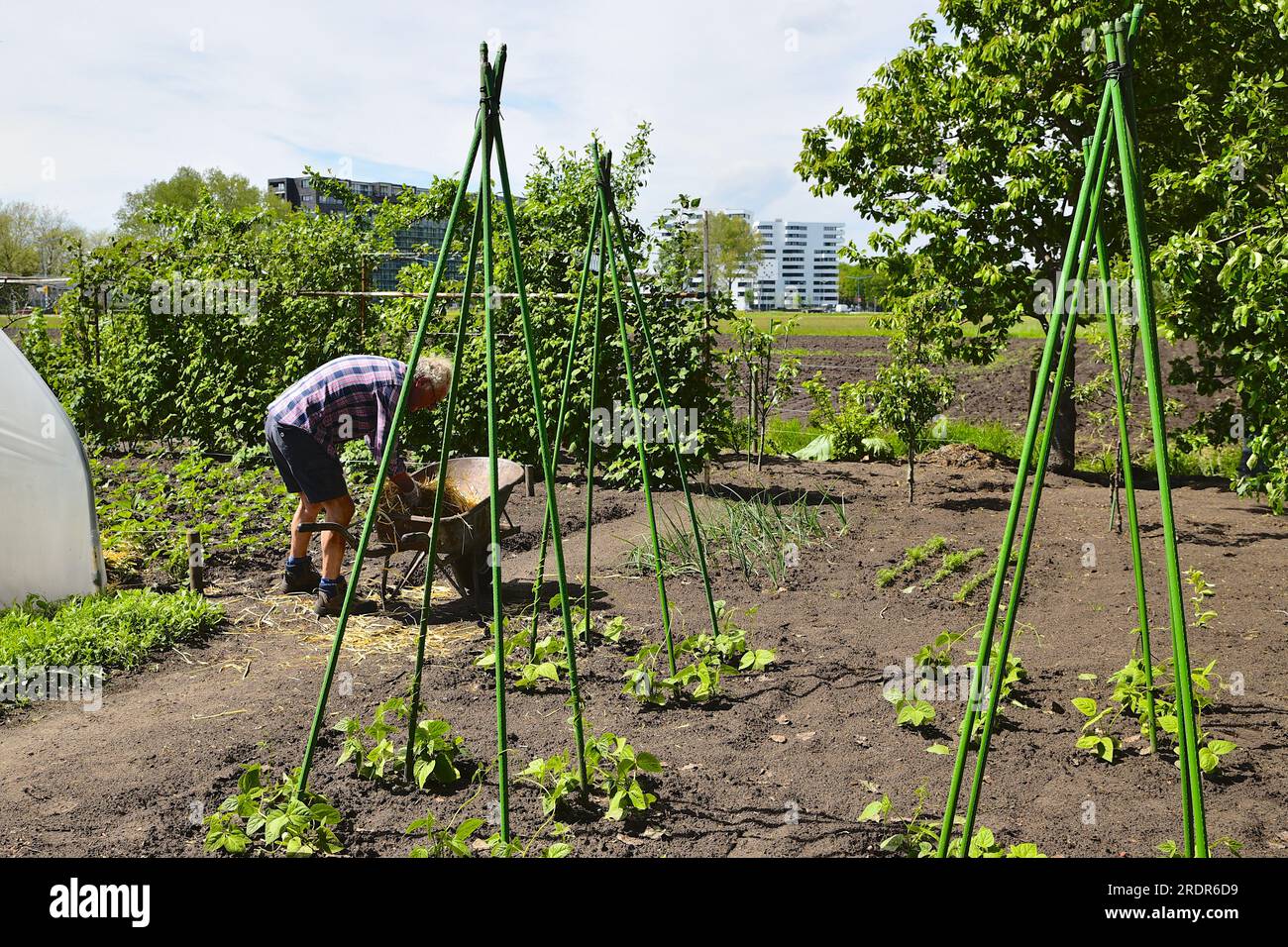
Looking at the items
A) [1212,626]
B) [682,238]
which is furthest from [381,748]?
[682,238]

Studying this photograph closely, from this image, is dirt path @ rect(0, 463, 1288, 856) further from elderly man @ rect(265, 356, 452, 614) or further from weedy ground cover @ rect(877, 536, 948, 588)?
elderly man @ rect(265, 356, 452, 614)

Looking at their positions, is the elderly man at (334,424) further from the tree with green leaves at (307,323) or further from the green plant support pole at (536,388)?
the tree with green leaves at (307,323)

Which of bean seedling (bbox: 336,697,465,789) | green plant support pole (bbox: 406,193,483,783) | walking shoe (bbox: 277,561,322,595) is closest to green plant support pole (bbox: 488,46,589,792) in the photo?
green plant support pole (bbox: 406,193,483,783)

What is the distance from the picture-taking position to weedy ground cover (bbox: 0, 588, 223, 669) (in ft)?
15.4

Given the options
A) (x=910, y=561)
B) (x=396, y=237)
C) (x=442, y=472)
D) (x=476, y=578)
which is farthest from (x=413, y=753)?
(x=396, y=237)

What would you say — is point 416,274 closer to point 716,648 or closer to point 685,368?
point 685,368

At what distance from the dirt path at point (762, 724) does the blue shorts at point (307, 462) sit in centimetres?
77

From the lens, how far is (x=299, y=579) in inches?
235

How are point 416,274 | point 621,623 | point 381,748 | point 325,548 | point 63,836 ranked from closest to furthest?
point 63,836
point 381,748
point 621,623
point 325,548
point 416,274

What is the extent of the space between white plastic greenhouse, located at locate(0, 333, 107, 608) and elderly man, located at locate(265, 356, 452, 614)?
1.09 metres

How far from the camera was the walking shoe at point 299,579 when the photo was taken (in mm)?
5961

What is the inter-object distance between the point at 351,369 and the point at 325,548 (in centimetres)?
103

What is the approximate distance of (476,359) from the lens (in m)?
8.71

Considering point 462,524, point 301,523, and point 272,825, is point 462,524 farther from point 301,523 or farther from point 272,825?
point 272,825
